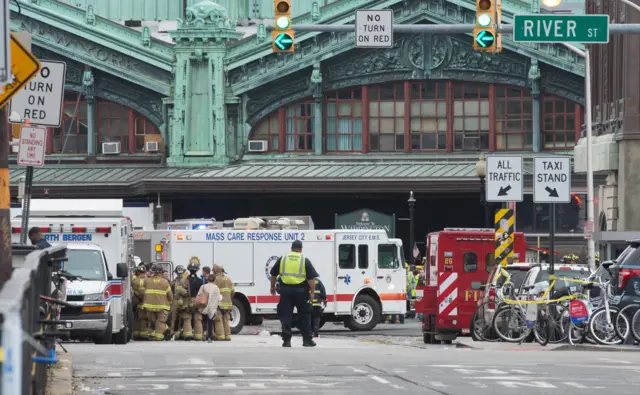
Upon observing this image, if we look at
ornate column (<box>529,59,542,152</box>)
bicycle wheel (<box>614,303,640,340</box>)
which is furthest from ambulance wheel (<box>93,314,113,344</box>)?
ornate column (<box>529,59,542,152</box>)

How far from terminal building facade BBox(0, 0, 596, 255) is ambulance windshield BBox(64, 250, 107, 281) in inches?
1142

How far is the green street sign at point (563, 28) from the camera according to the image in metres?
24.9

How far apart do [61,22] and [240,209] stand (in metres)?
10.3

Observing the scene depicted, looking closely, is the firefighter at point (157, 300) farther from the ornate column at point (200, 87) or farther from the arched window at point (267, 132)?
the arched window at point (267, 132)

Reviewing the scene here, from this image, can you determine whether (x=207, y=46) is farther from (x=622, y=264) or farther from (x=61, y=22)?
(x=622, y=264)

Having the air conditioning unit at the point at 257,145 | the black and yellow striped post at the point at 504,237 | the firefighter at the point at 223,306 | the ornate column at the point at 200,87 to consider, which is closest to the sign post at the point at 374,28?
the black and yellow striped post at the point at 504,237

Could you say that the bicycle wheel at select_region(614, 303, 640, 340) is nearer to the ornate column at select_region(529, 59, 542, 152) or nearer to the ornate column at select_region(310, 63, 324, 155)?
the ornate column at select_region(529, 59, 542, 152)

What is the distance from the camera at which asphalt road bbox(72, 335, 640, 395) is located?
14172 millimetres

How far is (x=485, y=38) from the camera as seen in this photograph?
1009 inches

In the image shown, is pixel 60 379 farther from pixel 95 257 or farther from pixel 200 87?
pixel 200 87

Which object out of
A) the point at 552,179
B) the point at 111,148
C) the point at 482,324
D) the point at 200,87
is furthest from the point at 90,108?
the point at 552,179

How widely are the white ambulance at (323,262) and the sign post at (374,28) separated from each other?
32.9 feet

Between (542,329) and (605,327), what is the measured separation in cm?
151

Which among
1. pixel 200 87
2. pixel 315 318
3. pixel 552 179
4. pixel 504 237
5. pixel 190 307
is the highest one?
pixel 200 87
